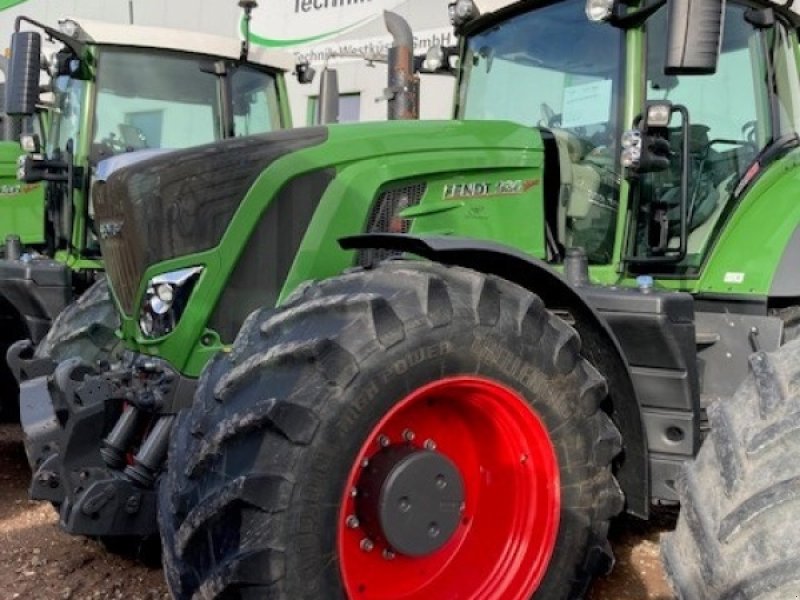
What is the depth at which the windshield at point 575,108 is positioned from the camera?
357 centimetres

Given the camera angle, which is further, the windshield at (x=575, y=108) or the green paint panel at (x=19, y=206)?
the green paint panel at (x=19, y=206)

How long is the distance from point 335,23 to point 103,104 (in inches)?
314

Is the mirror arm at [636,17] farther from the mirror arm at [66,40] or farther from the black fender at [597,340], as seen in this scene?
the mirror arm at [66,40]

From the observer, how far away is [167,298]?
3.10 meters

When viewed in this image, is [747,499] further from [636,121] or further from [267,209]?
[636,121]

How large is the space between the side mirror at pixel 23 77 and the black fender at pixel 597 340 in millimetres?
3436

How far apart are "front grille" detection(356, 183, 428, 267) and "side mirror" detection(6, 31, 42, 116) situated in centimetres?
311

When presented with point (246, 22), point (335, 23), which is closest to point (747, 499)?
point (246, 22)

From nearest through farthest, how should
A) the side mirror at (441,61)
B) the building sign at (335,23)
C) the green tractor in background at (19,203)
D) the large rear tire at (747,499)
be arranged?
1. the large rear tire at (747,499)
2. the side mirror at (441,61)
3. the green tractor in background at (19,203)
4. the building sign at (335,23)

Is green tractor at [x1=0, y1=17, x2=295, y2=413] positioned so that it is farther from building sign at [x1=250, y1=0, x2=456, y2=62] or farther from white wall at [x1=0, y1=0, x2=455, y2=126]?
building sign at [x1=250, y1=0, x2=456, y2=62]

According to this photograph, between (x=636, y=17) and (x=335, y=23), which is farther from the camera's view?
(x=335, y=23)

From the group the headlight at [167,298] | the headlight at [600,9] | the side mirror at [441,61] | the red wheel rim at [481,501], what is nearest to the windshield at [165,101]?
the side mirror at [441,61]

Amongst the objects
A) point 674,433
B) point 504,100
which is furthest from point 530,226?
point 674,433

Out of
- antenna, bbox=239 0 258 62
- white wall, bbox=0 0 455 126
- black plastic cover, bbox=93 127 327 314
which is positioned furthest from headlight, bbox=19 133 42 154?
white wall, bbox=0 0 455 126
